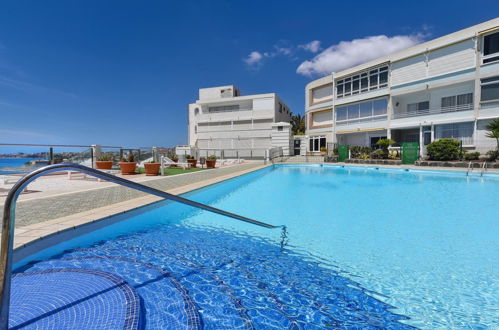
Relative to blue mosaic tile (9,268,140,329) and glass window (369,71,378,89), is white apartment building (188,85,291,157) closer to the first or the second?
glass window (369,71,378,89)

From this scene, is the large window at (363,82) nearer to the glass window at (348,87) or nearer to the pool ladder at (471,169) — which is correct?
the glass window at (348,87)

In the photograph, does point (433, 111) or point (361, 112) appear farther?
point (361, 112)

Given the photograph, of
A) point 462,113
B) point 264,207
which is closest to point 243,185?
point 264,207

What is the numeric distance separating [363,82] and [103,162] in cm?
2646

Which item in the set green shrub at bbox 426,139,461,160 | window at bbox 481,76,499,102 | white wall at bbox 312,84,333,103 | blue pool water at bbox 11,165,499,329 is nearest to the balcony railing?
window at bbox 481,76,499,102

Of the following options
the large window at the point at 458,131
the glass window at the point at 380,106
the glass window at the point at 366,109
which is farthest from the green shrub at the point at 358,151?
the large window at the point at 458,131

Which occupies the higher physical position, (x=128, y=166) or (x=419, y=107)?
(x=419, y=107)

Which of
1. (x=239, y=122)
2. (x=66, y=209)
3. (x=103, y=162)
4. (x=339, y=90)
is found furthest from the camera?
(x=239, y=122)

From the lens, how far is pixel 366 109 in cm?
2555

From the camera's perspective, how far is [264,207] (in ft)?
24.4

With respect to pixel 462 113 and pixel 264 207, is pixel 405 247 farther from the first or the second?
pixel 462 113

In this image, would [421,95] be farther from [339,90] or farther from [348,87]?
[339,90]

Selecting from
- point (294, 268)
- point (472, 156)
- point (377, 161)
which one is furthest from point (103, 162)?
point (472, 156)

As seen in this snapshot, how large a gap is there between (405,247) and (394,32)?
87.4ft
